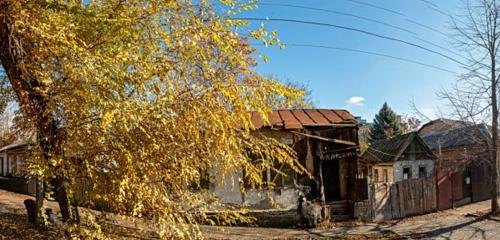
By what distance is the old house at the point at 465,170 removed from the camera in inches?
682

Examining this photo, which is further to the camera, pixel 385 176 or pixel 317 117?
pixel 385 176

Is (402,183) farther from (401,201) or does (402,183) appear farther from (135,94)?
(135,94)

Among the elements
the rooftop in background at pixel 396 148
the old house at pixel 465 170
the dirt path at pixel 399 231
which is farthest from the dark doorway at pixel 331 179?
the rooftop in background at pixel 396 148

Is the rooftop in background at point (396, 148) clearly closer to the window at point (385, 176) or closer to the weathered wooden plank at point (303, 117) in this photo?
the window at point (385, 176)

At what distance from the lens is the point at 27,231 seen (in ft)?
29.8

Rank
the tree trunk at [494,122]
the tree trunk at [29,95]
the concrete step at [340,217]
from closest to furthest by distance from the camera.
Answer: the tree trunk at [29,95], the tree trunk at [494,122], the concrete step at [340,217]

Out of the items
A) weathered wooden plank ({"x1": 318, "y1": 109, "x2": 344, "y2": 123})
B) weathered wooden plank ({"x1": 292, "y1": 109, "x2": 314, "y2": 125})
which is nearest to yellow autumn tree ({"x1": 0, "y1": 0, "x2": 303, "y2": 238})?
weathered wooden plank ({"x1": 292, "y1": 109, "x2": 314, "y2": 125})

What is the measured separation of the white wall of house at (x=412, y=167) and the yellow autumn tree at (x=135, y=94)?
21524mm

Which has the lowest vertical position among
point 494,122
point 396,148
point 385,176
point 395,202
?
point 395,202

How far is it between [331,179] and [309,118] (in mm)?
2953

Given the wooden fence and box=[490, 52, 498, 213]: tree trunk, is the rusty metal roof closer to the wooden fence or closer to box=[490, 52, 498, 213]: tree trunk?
the wooden fence

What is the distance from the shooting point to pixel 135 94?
4039 mm

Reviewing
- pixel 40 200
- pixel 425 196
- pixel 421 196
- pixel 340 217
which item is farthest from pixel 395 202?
pixel 40 200

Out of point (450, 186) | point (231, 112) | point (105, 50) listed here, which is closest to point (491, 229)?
point (450, 186)
